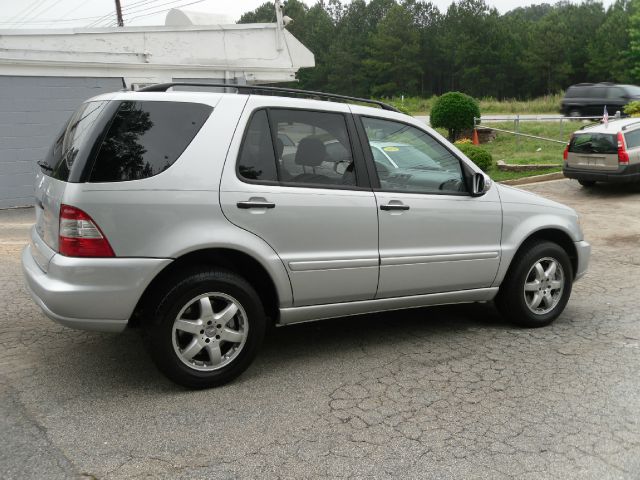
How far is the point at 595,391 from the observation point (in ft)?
13.1

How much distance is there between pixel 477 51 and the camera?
80125mm

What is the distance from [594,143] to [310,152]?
1074 cm

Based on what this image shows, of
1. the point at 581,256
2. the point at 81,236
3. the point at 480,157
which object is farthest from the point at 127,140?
the point at 480,157

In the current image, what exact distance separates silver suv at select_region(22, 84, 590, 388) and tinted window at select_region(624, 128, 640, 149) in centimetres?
935

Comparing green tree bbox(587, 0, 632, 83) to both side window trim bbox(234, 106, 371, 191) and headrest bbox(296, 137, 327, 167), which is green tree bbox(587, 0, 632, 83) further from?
headrest bbox(296, 137, 327, 167)

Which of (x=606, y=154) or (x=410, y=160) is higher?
(x=410, y=160)

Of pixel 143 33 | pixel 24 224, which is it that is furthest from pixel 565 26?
pixel 24 224

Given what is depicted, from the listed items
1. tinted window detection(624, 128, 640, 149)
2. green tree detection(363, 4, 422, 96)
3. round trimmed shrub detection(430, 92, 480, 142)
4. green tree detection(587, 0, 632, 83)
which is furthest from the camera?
green tree detection(363, 4, 422, 96)

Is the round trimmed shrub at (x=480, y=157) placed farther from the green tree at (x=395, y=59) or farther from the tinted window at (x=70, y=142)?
the green tree at (x=395, y=59)

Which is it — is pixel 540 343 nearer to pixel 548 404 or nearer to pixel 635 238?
pixel 548 404

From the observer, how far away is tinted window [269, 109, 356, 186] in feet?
13.8

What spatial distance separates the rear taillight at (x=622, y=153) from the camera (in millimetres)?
12680

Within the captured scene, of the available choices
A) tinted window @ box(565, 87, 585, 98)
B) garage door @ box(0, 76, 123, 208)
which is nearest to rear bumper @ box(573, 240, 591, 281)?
garage door @ box(0, 76, 123, 208)

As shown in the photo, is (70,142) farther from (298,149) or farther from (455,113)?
(455,113)
